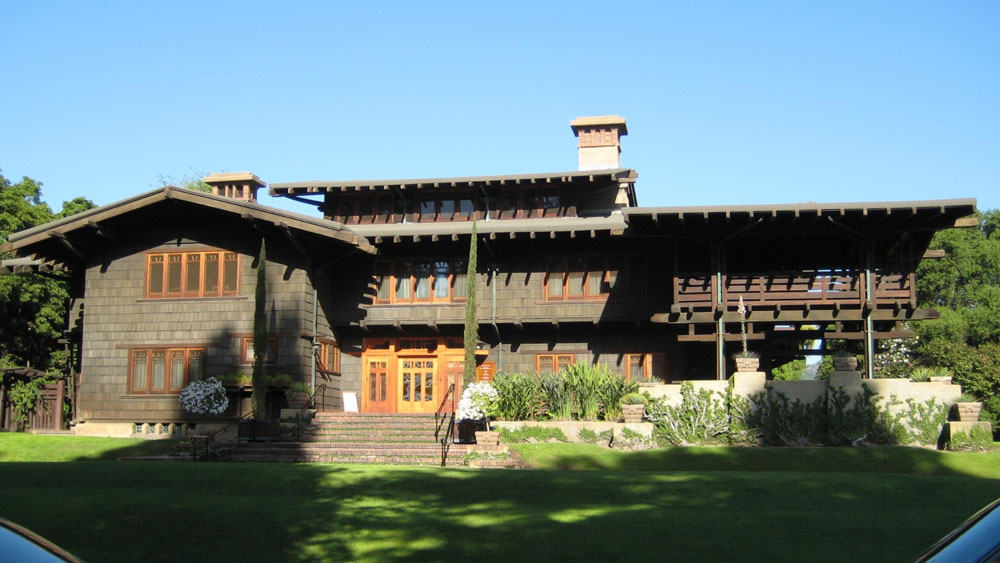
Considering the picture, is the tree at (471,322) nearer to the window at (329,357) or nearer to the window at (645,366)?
the window at (329,357)

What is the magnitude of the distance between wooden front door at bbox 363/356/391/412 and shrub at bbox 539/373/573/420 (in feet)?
22.2

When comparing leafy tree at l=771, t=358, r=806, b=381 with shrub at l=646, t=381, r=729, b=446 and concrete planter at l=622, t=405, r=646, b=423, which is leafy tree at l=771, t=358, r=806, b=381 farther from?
concrete planter at l=622, t=405, r=646, b=423

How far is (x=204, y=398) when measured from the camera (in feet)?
86.1

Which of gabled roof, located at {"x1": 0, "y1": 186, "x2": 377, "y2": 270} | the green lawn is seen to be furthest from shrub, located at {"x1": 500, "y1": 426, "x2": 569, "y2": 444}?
gabled roof, located at {"x1": 0, "y1": 186, "x2": 377, "y2": 270}

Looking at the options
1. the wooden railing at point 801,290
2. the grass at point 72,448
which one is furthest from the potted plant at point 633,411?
the grass at point 72,448

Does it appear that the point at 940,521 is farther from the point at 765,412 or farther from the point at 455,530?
the point at 765,412

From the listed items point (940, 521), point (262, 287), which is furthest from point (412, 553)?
point (262, 287)

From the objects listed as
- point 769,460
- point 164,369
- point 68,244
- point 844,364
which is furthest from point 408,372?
point 844,364

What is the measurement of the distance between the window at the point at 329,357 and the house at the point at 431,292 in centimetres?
8

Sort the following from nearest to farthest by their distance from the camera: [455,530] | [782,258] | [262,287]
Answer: [455,530] < [262,287] < [782,258]

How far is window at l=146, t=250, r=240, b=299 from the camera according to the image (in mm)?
27969

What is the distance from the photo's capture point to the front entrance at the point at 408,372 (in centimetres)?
2922

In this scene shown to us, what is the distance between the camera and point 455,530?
38.3 ft

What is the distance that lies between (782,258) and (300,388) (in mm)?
13346
